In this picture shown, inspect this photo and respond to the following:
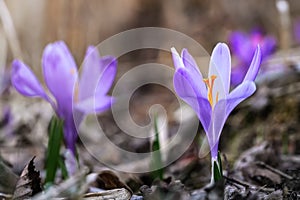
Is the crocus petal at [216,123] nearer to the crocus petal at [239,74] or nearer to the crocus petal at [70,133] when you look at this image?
the crocus petal at [70,133]

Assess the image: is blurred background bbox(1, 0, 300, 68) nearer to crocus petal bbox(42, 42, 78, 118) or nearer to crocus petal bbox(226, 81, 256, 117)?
crocus petal bbox(42, 42, 78, 118)

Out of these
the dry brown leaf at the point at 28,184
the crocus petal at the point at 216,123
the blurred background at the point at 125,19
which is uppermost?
the blurred background at the point at 125,19

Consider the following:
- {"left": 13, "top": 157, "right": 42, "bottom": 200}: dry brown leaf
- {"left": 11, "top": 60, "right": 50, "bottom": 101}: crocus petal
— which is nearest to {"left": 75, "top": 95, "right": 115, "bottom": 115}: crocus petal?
{"left": 11, "top": 60, "right": 50, "bottom": 101}: crocus petal

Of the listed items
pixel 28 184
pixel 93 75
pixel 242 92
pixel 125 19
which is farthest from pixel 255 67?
pixel 125 19

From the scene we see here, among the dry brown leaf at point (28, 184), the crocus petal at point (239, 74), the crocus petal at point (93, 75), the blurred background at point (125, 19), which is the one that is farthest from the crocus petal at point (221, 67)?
the blurred background at point (125, 19)

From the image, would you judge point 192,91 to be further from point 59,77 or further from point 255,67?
point 59,77

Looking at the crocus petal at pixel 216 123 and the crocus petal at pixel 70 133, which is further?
the crocus petal at pixel 70 133
